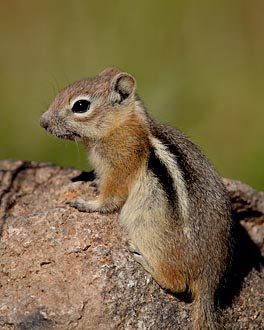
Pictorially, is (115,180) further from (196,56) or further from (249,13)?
(249,13)

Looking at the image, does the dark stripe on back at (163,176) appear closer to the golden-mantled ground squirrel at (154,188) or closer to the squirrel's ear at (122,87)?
the golden-mantled ground squirrel at (154,188)

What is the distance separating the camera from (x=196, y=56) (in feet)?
41.9

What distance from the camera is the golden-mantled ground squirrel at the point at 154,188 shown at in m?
6.69

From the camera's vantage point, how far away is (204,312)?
A: 6652 mm

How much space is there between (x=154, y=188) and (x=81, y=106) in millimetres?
1191

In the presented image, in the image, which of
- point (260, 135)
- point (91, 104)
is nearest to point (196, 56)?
point (260, 135)

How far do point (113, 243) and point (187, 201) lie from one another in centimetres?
68

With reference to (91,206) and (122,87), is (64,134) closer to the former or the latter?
(122,87)

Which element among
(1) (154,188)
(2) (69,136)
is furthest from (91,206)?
(2) (69,136)

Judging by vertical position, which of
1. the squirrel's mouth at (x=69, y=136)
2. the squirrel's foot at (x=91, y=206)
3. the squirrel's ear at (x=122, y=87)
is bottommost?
the squirrel's foot at (x=91, y=206)

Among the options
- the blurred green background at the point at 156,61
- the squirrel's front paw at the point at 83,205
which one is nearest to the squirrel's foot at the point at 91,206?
the squirrel's front paw at the point at 83,205

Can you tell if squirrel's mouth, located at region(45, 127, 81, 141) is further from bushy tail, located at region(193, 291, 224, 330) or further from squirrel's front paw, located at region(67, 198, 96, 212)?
bushy tail, located at region(193, 291, 224, 330)

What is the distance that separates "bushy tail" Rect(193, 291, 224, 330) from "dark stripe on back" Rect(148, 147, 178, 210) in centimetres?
74

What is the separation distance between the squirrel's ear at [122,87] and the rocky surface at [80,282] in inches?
42.5
